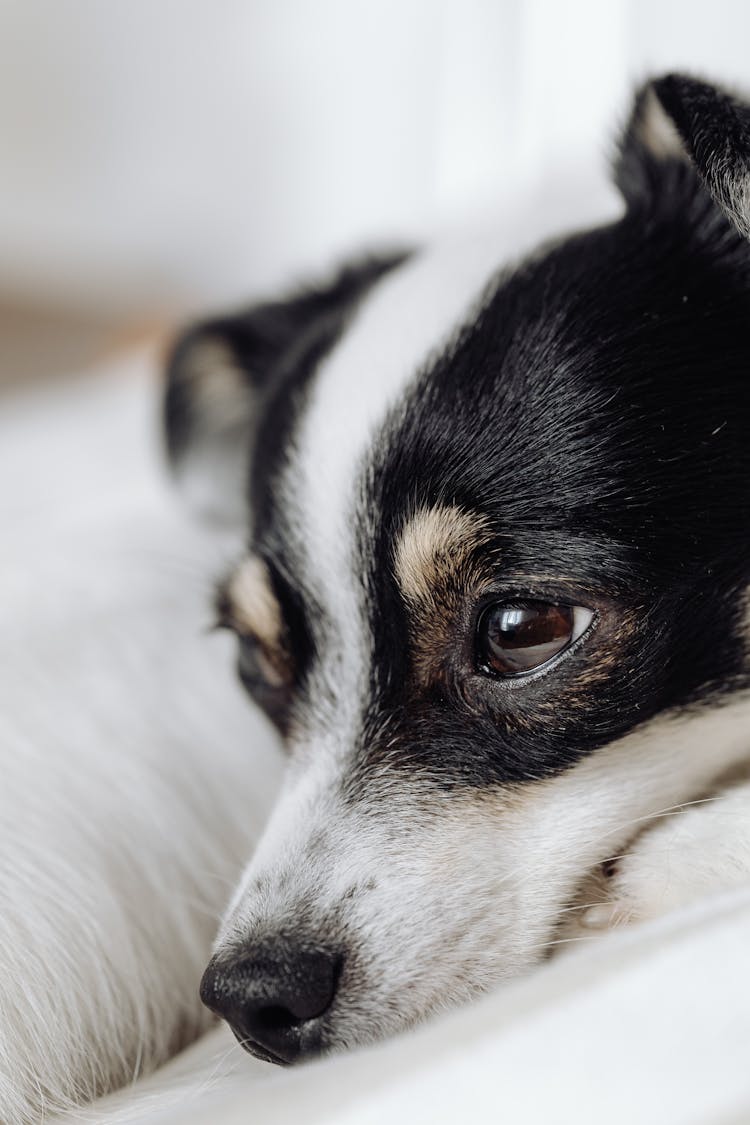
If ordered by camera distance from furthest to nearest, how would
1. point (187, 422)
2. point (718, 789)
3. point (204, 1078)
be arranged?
point (187, 422)
point (718, 789)
point (204, 1078)

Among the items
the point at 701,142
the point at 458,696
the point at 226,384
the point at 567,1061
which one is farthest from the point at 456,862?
the point at 226,384

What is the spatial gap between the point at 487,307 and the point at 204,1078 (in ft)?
1.93

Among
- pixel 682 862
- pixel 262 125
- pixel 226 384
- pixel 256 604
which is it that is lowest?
pixel 682 862

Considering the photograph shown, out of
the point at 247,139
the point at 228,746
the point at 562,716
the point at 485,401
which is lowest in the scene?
the point at 562,716

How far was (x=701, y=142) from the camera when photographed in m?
0.80

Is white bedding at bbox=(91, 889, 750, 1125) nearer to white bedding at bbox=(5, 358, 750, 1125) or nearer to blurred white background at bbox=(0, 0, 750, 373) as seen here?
white bedding at bbox=(5, 358, 750, 1125)

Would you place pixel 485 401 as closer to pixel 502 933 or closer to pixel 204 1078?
pixel 502 933

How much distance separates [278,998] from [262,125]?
2242 mm

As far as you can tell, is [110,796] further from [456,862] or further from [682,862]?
[682,862]

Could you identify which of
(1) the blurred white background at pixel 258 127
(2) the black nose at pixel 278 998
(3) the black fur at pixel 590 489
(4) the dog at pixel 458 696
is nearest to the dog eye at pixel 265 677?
(4) the dog at pixel 458 696

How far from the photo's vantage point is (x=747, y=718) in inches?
31.9

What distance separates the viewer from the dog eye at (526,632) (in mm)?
757

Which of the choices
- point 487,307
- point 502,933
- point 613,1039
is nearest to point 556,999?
point 613,1039

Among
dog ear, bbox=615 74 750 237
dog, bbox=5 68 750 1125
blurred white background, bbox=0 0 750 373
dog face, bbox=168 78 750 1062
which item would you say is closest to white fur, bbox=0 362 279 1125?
dog, bbox=5 68 750 1125
